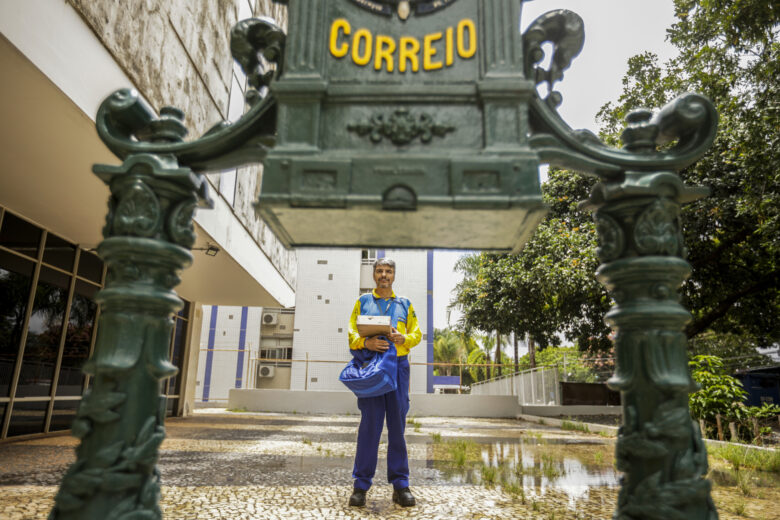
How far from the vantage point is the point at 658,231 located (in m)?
1.51

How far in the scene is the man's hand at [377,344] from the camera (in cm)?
300

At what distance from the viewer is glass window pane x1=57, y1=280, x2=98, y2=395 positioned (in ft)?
24.3

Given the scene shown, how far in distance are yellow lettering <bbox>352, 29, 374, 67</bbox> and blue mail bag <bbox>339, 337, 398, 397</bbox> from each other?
1.85 metres

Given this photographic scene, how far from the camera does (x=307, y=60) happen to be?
1.59 metres

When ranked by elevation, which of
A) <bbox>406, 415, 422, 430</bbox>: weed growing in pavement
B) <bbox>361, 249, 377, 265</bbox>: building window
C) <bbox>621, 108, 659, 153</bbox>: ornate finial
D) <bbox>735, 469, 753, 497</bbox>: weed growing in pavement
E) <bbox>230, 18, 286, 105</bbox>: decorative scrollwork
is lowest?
<bbox>406, 415, 422, 430</bbox>: weed growing in pavement

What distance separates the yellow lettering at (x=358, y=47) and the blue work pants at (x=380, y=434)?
2.00 m

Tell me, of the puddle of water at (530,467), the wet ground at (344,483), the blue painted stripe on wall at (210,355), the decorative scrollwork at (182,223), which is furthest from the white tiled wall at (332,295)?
the decorative scrollwork at (182,223)

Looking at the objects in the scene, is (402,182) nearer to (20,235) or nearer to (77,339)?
(20,235)

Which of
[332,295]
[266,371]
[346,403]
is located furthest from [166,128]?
[332,295]

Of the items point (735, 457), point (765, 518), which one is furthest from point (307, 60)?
point (735, 457)

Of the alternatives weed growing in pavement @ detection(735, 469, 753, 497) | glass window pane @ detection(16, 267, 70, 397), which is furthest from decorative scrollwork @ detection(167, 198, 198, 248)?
glass window pane @ detection(16, 267, 70, 397)

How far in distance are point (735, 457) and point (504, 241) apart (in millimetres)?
5308

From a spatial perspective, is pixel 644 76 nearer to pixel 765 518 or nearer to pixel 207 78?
pixel 207 78

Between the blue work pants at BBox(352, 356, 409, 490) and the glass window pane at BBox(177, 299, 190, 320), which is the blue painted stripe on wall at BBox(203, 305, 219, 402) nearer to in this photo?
the glass window pane at BBox(177, 299, 190, 320)
